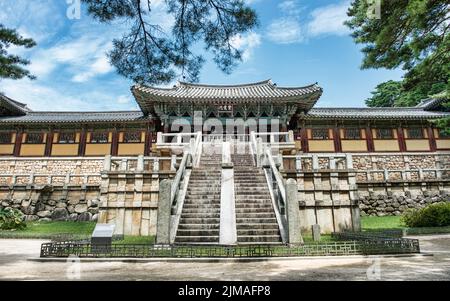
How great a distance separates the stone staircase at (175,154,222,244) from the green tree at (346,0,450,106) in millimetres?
6247

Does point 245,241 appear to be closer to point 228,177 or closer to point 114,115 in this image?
point 228,177

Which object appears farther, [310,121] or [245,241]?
[310,121]

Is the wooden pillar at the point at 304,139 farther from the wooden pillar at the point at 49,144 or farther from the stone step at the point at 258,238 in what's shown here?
the wooden pillar at the point at 49,144

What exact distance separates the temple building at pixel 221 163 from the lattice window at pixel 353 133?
88 mm

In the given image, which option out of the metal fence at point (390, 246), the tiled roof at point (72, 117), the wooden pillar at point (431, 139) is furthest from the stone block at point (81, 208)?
the wooden pillar at point (431, 139)

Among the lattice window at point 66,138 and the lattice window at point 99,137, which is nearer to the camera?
the lattice window at point 66,138

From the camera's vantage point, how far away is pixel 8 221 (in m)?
14.9

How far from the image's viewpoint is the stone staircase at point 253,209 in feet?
28.9

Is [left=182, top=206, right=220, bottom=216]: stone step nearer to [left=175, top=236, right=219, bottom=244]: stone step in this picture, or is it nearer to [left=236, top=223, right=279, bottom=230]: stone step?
[left=236, top=223, right=279, bottom=230]: stone step

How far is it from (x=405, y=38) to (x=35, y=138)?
84.8 ft

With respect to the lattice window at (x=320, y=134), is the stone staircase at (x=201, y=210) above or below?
below

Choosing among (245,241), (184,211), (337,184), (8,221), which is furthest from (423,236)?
(8,221)

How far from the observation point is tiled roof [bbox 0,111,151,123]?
2372 cm

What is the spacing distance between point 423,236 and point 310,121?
1427 centimetres
